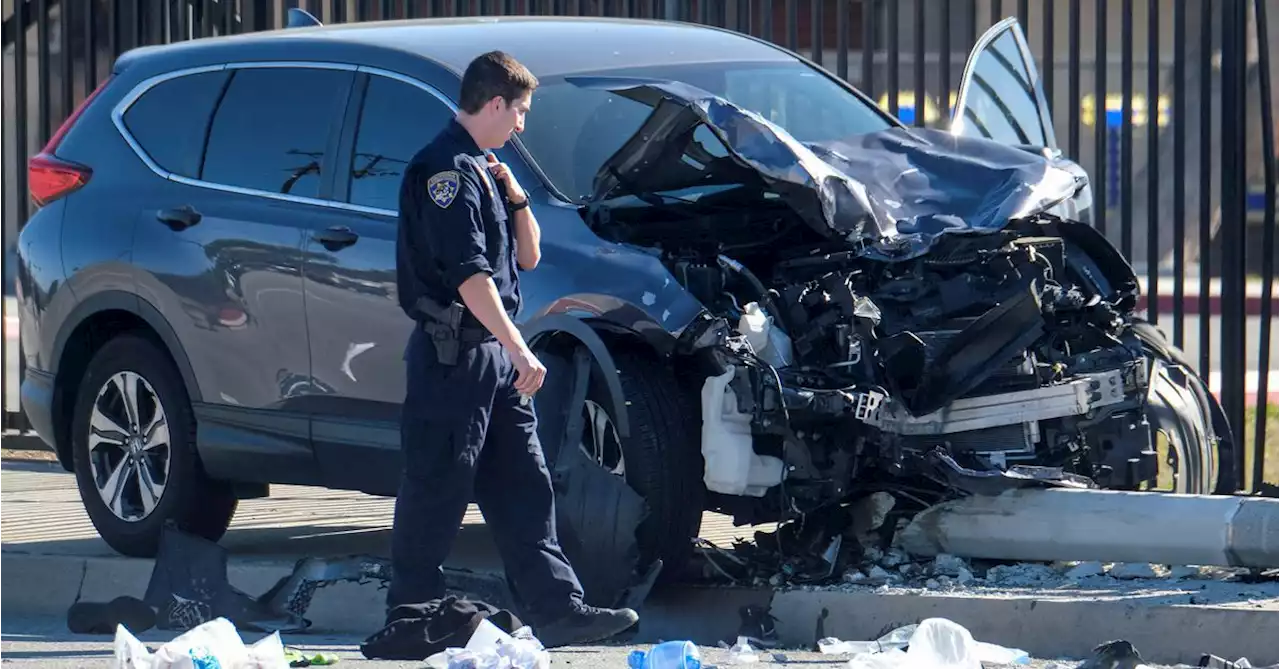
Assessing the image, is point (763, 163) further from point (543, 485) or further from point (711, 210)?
point (543, 485)

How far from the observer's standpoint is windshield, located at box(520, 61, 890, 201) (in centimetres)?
651

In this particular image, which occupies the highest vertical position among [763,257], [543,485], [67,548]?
[763,257]

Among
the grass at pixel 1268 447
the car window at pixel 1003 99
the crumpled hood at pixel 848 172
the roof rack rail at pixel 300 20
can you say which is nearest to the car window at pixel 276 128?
the roof rack rail at pixel 300 20

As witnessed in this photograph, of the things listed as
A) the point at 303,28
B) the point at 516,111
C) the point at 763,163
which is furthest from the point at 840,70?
the point at 516,111

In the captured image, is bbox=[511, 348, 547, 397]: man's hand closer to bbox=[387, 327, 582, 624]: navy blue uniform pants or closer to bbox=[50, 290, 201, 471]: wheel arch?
bbox=[387, 327, 582, 624]: navy blue uniform pants


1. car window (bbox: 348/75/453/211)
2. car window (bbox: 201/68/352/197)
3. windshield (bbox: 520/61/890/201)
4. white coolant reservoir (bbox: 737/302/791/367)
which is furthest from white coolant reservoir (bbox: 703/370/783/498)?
car window (bbox: 201/68/352/197)

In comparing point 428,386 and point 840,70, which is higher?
point 840,70

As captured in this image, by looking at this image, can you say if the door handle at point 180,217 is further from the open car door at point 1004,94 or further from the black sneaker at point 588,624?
the open car door at point 1004,94

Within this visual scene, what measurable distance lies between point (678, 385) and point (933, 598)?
0.97 metres

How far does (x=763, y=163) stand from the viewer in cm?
599

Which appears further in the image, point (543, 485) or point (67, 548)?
point (67, 548)

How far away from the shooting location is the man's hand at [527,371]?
5.32 metres

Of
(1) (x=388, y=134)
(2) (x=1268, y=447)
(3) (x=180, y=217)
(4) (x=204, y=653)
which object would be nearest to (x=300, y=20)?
(3) (x=180, y=217)

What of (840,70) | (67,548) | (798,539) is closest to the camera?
(798,539)
